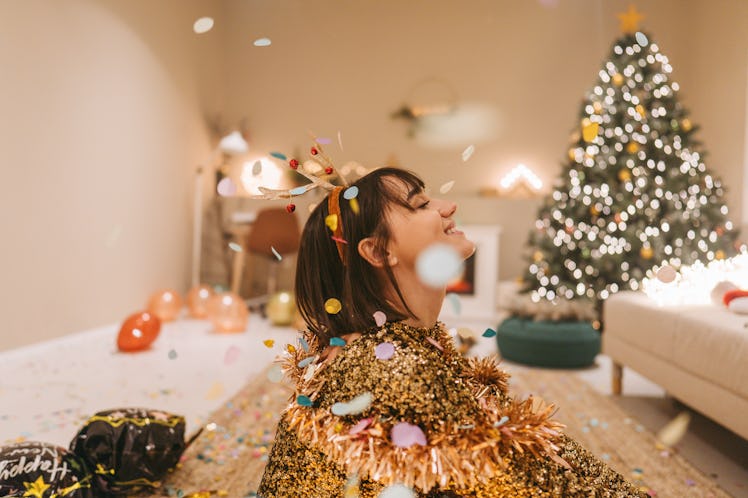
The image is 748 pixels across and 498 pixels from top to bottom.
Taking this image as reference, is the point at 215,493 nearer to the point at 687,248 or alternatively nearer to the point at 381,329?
the point at 381,329

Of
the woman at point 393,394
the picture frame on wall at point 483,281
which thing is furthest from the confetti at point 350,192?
the picture frame on wall at point 483,281

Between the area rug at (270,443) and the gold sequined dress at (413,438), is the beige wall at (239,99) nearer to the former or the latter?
the area rug at (270,443)

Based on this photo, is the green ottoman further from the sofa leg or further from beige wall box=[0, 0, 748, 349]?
beige wall box=[0, 0, 748, 349]

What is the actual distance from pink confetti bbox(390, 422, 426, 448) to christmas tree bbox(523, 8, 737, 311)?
282 centimetres

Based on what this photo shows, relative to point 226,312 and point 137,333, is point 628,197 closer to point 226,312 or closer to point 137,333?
point 226,312

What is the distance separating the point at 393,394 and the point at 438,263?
237 millimetres

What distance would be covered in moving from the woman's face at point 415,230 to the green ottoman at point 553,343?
7.54 feet

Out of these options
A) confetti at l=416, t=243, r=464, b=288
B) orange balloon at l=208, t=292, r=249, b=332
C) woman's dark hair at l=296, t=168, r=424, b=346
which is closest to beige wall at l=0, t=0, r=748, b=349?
orange balloon at l=208, t=292, r=249, b=332

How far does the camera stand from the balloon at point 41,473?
122cm

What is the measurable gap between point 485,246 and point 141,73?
3.17 meters

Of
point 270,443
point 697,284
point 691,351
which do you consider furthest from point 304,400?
point 697,284

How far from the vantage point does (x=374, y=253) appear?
98cm

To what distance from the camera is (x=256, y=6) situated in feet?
19.4

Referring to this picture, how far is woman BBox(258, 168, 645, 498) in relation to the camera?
2.75 ft
